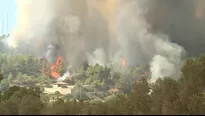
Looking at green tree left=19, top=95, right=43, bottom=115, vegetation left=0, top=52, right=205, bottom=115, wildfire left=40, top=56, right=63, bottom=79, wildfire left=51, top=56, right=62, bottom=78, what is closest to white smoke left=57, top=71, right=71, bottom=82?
wildfire left=40, top=56, right=63, bottom=79

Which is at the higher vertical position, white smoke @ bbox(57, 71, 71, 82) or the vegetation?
white smoke @ bbox(57, 71, 71, 82)

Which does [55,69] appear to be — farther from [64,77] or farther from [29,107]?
[29,107]

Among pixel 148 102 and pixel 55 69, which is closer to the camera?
pixel 148 102

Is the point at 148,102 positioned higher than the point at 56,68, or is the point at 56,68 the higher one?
the point at 56,68

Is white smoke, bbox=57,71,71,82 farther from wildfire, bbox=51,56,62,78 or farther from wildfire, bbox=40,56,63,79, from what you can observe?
wildfire, bbox=51,56,62,78

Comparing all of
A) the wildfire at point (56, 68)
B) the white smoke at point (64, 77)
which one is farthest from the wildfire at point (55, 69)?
the white smoke at point (64, 77)

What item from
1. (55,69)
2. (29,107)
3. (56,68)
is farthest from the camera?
(56,68)

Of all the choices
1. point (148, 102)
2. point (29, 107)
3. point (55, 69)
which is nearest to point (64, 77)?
point (55, 69)

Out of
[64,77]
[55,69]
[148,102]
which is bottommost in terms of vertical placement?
[148,102]

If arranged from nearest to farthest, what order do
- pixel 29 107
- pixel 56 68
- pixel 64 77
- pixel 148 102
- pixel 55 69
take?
1. pixel 29 107
2. pixel 148 102
3. pixel 64 77
4. pixel 55 69
5. pixel 56 68

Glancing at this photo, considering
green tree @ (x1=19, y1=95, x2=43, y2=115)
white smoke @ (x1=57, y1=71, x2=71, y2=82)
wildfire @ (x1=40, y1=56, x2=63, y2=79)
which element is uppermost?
wildfire @ (x1=40, y1=56, x2=63, y2=79)

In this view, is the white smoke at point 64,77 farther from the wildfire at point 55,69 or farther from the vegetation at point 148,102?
the vegetation at point 148,102

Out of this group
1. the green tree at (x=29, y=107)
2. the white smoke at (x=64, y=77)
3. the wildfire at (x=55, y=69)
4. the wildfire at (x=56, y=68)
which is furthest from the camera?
the wildfire at (x=56, y=68)

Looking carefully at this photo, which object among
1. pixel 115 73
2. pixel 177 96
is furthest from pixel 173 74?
pixel 177 96
